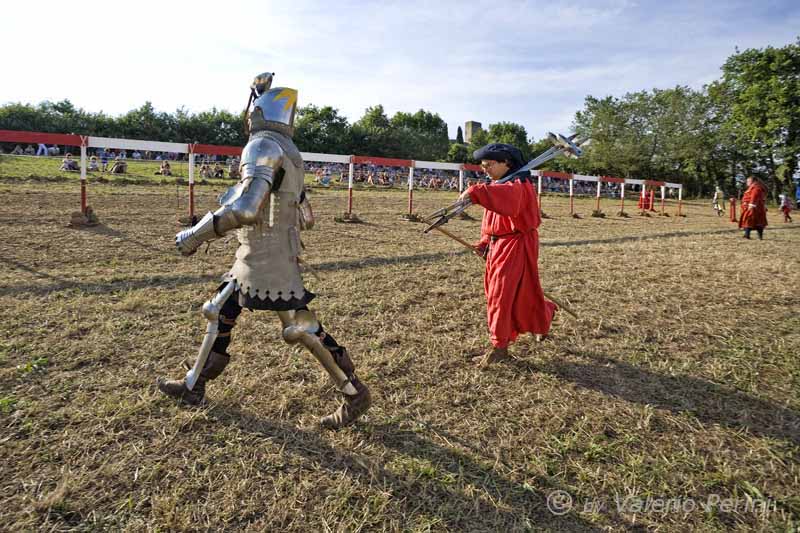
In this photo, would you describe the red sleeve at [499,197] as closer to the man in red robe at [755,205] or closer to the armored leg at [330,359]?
the armored leg at [330,359]

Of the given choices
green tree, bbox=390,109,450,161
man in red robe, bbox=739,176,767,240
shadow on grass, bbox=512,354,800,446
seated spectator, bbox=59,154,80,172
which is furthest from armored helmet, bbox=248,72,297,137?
green tree, bbox=390,109,450,161

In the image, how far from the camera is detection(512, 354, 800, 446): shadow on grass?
9.42 ft

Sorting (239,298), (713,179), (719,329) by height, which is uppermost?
(713,179)

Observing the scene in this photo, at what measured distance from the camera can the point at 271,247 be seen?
7.97 feet

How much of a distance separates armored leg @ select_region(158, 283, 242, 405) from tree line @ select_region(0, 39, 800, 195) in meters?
40.2

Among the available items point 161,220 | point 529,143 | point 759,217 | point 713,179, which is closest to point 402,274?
point 161,220

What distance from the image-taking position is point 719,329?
459 centimetres

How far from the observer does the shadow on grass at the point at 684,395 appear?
2871mm

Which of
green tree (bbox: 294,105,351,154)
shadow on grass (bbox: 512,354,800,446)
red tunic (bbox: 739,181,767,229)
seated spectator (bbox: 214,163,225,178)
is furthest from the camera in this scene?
green tree (bbox: 294,105,351,154)

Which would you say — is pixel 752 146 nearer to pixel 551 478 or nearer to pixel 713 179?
pixel 713 179

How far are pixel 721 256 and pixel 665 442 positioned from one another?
316 inches

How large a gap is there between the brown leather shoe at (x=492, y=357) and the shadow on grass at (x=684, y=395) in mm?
145

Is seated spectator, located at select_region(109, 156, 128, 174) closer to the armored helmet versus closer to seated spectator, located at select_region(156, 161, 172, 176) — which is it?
seated spectator, located at select_region(156, 161, 172, 176)

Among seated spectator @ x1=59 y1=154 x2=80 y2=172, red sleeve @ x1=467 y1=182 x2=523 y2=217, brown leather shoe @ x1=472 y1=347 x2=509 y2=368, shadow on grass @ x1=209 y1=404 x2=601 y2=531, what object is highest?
seated spectator @ x1=59 y1=154 x2=80 y2=172
